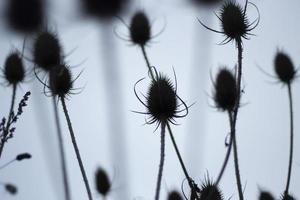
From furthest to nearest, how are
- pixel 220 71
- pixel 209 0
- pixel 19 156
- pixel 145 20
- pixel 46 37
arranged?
1. pixel 145 20
2. pixel 220 71
3. pixel 46 37
4. pixel 19 156
5. pixel 209 0

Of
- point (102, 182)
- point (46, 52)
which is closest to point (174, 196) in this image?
point (102, 182)

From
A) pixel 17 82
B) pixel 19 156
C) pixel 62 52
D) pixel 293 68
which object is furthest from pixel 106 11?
pixel 293 68

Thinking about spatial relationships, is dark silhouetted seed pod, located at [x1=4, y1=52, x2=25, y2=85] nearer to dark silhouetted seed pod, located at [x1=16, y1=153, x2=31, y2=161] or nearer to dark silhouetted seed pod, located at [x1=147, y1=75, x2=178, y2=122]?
dark silhouetted seed pod, located at [x1=147, y1=75, x2=178, y2=122]

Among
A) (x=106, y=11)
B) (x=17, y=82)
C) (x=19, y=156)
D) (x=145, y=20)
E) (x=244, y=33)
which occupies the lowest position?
(x=106, y=11)

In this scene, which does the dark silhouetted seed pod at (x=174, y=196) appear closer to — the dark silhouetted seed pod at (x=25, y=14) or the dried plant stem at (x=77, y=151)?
the dried plant stem at (x=77, y=151)

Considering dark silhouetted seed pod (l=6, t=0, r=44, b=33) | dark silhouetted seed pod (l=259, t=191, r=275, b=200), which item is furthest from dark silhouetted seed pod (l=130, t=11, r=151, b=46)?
dark silhouetted seed pod (l=6, t=0, r=44, b=33)

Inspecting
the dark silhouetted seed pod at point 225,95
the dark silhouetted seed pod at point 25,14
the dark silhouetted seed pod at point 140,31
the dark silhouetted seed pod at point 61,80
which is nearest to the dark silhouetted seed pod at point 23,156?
the dark silhouetted seed pod at point 25,14

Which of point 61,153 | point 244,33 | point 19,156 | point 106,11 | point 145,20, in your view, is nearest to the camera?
point 106,11

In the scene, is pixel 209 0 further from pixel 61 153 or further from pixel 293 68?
pixel 293 68
